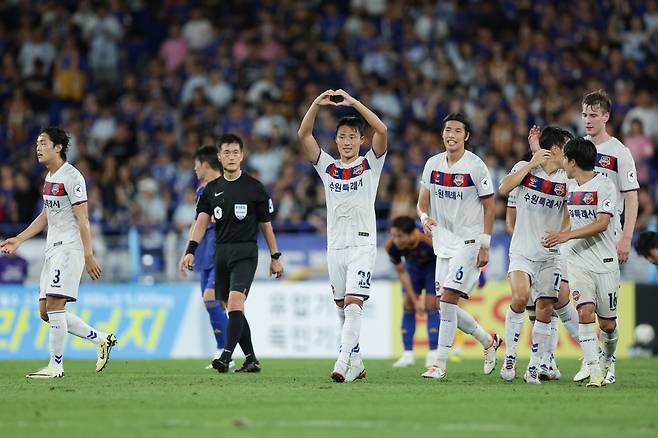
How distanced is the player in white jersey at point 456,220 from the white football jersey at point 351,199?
0.76 metres

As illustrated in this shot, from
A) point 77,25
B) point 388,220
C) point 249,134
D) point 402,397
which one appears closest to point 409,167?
Answer: point 388,220

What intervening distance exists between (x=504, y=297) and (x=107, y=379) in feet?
30.7

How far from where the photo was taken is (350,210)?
13086 millimetres

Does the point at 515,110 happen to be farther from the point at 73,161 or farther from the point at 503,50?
the point at 73,161

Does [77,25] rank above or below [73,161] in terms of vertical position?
above

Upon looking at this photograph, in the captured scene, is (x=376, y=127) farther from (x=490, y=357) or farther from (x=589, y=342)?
(x=490, y=357)

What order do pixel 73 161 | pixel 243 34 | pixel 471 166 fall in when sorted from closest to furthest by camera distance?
1. pixel 471 166
2. pixel 73 161
3. pixel 243 34

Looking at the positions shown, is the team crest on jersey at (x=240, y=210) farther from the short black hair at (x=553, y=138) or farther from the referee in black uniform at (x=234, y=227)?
the short black hair at (x=553, y=138)

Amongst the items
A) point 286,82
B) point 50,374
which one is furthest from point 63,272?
point 286,82

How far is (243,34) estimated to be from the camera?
2936 cm

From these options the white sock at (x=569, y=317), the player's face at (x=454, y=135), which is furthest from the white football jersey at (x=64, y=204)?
the white sock at (x=569, y=317)

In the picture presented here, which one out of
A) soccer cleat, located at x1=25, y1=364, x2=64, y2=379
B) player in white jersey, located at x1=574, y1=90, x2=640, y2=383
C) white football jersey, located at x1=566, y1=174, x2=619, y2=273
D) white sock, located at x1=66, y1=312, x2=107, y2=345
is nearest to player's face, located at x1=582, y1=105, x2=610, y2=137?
player in white jersey, located at x1=574, y1=90, x2=640, y2=383

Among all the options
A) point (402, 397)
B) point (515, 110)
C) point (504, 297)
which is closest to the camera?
point (402, 397)

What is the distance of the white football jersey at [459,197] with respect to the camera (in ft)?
44.3
